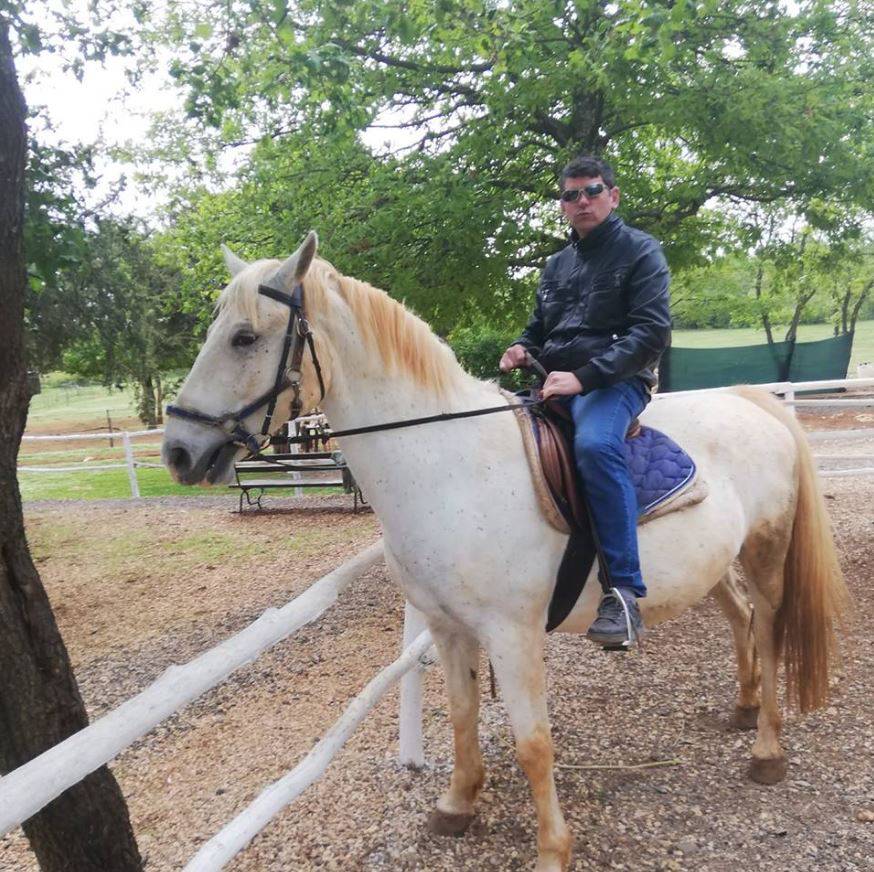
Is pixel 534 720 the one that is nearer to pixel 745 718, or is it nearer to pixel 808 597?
pixel 808 597

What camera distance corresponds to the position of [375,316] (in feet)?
7.86

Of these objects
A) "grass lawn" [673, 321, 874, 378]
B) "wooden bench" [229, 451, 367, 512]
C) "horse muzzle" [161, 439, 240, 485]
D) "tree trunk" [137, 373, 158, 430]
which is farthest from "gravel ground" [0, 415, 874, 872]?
"grass lawn" [673, 321, 874, 378]

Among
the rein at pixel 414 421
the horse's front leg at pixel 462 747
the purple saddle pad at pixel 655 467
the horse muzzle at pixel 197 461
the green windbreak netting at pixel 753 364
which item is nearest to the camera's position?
the horse muzzle at pixel 197 461

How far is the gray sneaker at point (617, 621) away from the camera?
7.94ft

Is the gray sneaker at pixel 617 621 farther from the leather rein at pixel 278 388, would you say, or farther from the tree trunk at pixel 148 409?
the tree trunk at pixel 148 409

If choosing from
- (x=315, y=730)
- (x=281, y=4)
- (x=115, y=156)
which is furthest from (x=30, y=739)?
(x=115, y=156)

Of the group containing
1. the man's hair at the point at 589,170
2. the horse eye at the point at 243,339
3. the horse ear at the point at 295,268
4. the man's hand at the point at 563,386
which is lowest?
the man's hand at the point at 563,386

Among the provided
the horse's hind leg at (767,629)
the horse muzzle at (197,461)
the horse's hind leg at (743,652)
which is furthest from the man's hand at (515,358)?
the horse's hind leg at (743,652)

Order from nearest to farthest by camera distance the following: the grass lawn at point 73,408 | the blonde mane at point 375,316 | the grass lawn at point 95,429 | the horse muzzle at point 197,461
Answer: the horse muzzle at point 197,461, the blonde mane at point 375,316, the grass lawn at point 95,429, the grass lawn at point 73,408

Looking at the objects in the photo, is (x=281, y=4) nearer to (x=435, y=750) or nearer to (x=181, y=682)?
(x=181, y=682)

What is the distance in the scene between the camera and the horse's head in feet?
6.92

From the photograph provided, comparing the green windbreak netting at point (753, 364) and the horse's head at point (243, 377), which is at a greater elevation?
the horse's head at point (243, 377)

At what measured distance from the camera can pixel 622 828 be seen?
2.94m

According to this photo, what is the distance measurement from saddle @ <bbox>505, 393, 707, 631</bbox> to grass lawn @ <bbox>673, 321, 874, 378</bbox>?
39.5 metres
